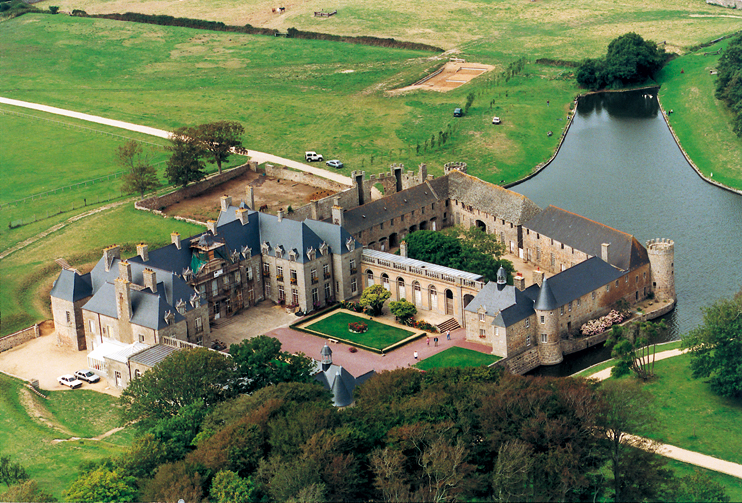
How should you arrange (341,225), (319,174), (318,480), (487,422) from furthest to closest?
(319,174) → (341,225) → (487,422) → (318,480)

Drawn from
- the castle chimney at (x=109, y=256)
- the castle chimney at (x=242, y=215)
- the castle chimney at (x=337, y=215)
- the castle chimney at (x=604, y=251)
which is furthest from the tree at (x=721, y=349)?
the castle chimney at (x=109, y=256)

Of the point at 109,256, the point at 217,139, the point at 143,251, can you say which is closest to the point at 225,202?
the point at 143,251

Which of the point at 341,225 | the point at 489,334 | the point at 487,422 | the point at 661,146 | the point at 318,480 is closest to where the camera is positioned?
the point at 318,480

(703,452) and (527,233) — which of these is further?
(527,233)

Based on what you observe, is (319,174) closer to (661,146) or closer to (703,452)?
(661,146)

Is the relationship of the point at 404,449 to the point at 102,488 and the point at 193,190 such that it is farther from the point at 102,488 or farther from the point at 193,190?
the point at 193,190

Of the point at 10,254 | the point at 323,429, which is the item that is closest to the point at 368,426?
the point at 323,429

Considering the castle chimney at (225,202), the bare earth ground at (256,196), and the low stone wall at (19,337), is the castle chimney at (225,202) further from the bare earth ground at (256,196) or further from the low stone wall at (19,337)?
the low stone wall at (19,337)
